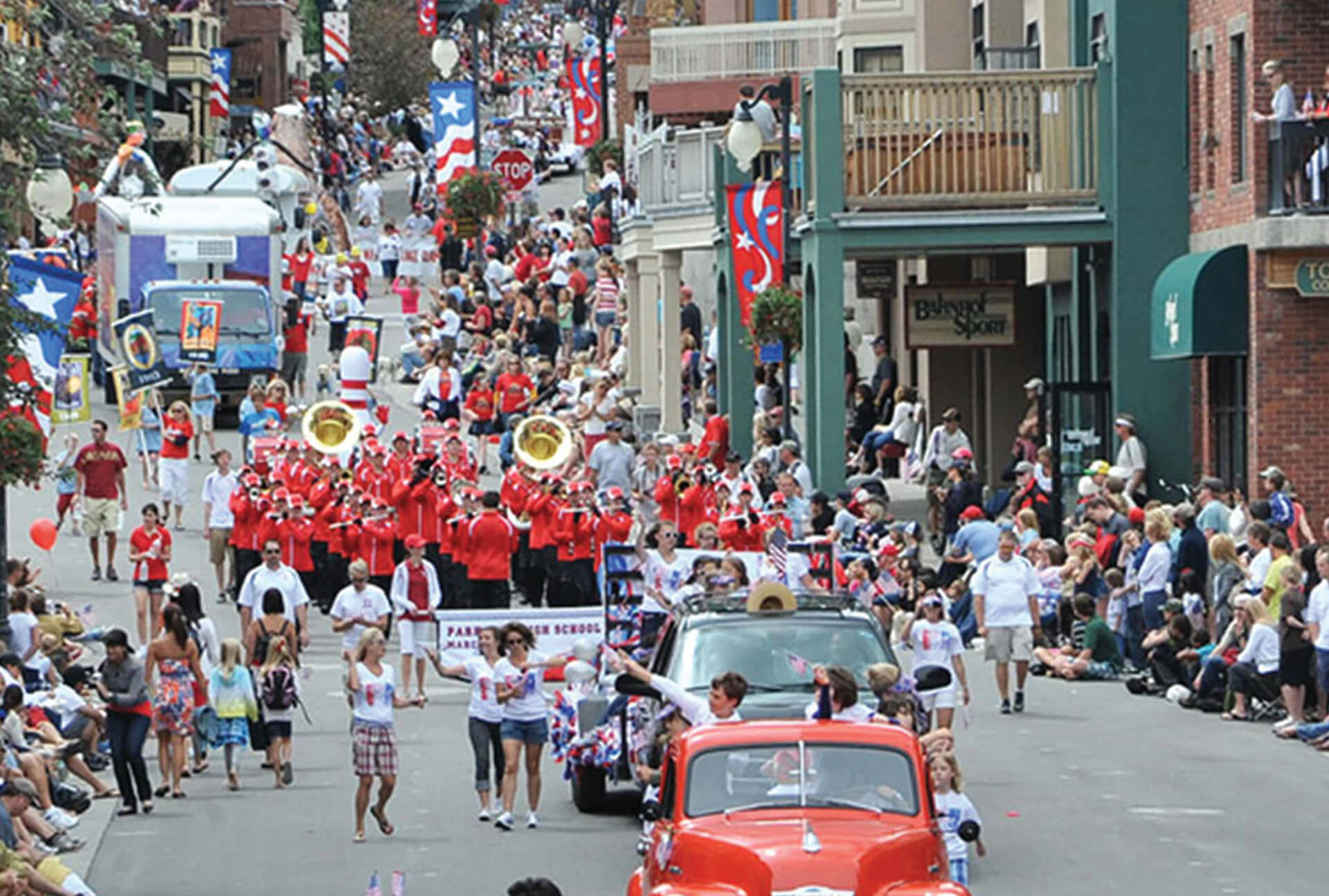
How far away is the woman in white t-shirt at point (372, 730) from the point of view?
19469 mm

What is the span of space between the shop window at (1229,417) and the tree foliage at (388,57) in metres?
74.6

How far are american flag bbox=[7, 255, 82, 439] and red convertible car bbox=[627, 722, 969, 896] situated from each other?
19.0 feet

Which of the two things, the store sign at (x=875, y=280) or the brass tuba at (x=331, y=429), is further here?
the store sign at (x=875, y=280)

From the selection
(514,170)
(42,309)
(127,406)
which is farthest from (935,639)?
(514,170)

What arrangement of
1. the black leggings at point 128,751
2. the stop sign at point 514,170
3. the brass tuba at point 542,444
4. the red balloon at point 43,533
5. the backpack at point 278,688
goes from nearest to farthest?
1. the black leggings at point 128,751
2. the backpack at point 278,688
3. the red balloon at point 43,533
4. the brass tuba at point 542,444
5. the stop sign at point 514,170

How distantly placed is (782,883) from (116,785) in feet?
32.8

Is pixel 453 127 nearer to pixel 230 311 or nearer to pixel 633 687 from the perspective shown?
pixel 230 311

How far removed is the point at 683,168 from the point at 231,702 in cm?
2373

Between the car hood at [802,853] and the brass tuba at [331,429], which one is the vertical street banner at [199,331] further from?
the car hood at [802,853]

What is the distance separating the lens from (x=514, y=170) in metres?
66.6

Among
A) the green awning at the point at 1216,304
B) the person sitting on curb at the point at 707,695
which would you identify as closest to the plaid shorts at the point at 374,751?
the person sitting on curb at the point at 707,695

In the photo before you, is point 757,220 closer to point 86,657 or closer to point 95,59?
point 86,657

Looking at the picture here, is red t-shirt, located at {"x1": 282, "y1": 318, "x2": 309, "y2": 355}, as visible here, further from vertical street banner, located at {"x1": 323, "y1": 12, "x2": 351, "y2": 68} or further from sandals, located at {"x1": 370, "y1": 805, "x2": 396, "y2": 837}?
vertical street banner, located at {"x1": 323, "y1": 12, "x2": 351, "y2": 68}

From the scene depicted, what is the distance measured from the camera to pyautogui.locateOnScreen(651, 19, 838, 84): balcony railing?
171 ft
